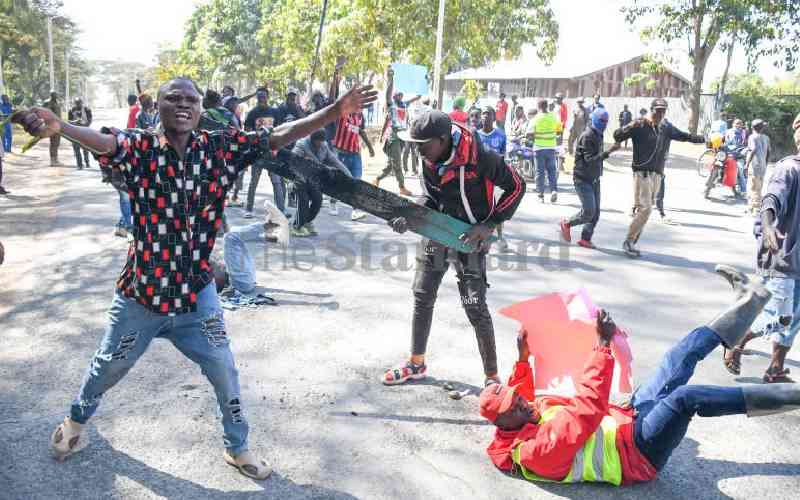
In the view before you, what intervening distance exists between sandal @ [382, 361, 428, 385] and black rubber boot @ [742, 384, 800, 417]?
2069 mm

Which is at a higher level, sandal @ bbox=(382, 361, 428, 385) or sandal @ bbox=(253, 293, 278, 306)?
sandal @ bbox=(253, 293, 278, 306)

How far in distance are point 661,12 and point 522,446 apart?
2317 centimetres

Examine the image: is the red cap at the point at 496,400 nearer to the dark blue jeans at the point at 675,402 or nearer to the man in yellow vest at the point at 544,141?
the dark blue jeans at the point at 675,402

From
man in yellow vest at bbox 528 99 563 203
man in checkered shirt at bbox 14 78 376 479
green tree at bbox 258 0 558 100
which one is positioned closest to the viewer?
man in checkered shirt at bbox 14 78 376 479

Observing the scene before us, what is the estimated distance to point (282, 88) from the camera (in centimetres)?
4009

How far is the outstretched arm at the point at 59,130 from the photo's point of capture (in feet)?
7.88

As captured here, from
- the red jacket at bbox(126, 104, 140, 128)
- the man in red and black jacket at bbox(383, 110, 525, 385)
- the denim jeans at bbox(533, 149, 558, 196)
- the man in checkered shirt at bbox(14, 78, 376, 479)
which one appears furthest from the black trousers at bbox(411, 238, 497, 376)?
the red jacket at bbox(126, 104, 140, 128)

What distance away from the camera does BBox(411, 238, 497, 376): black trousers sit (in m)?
4.07

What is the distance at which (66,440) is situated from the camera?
10.8ft

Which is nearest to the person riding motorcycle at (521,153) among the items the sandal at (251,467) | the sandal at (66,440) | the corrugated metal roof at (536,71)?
the sandal at (251,467)

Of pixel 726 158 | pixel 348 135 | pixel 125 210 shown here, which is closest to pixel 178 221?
pixel 125 210

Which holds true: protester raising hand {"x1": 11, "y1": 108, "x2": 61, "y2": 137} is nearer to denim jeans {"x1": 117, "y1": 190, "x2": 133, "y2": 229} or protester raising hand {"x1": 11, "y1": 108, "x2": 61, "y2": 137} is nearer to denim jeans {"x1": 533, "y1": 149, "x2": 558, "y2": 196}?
denim jeans {"x1": 117, "y1": 190, "x2": 133, "y2": 229}

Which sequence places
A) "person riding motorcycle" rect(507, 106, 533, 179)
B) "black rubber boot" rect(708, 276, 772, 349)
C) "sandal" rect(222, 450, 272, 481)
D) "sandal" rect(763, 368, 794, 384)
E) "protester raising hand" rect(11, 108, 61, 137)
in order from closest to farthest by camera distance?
"protester raising hand" rect(11, 108, 61, 137) < "sandal" rect(222, 450, 272, 481) < "black rubber boot" rect(708, 276, 772, 349) < "sandal" rect(763, 368, 794, 384) < "person riding motorcycle" rect(507, 106, 533, 179)

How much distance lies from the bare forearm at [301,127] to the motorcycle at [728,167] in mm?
13002
